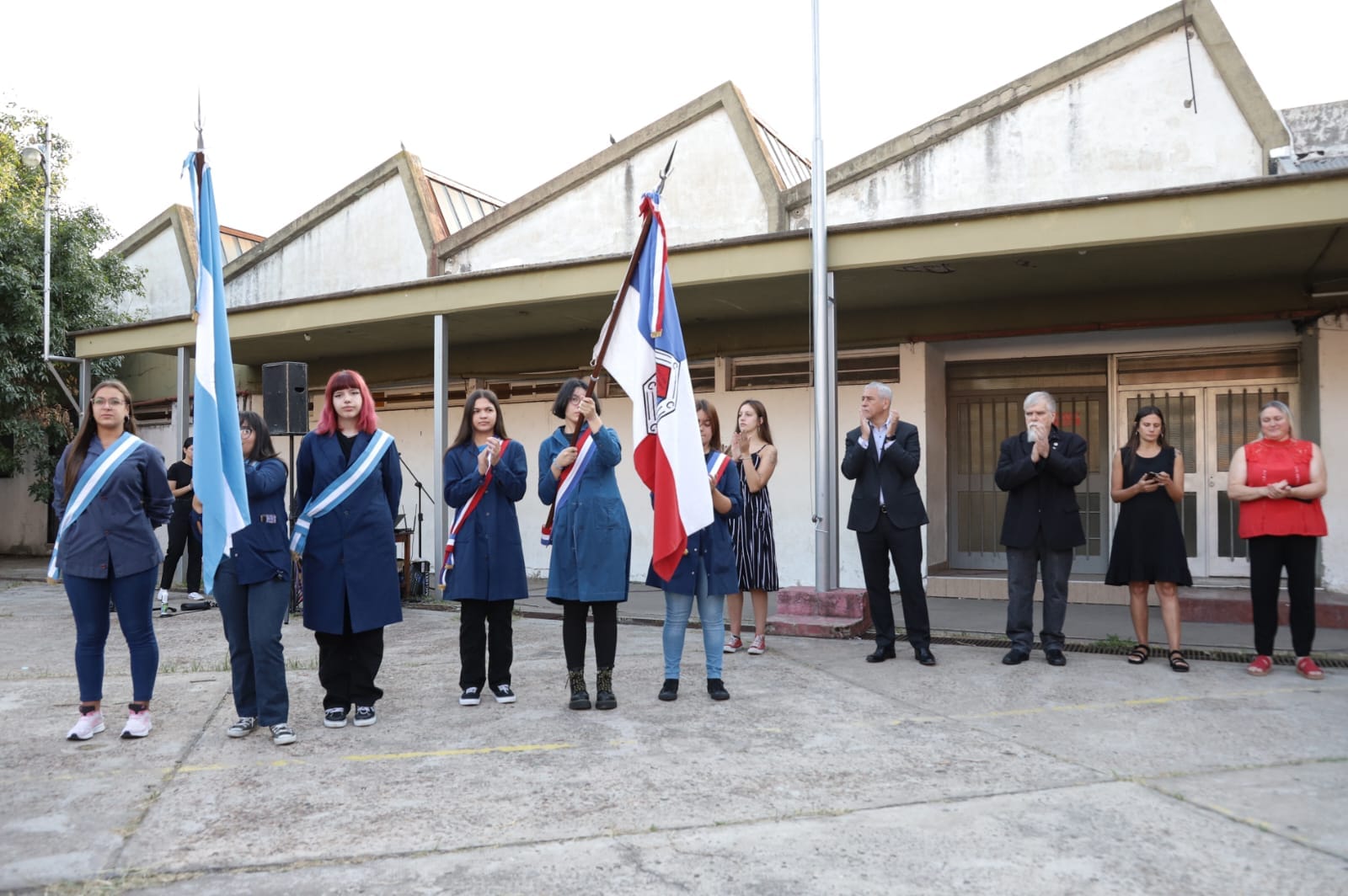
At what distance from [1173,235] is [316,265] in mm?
11566

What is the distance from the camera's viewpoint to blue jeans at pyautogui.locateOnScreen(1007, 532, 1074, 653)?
607 centimetres

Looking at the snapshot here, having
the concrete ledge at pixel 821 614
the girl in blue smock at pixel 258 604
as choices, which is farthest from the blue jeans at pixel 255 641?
the concrete ledge at pixel 821 614

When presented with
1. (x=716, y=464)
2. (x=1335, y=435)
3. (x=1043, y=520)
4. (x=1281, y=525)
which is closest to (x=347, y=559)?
(x=716, y=464)

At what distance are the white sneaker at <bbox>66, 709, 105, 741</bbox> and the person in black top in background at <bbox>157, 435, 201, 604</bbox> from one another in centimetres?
512

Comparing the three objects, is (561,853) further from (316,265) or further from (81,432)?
(316,265)

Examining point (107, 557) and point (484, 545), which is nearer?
point (107, 557)

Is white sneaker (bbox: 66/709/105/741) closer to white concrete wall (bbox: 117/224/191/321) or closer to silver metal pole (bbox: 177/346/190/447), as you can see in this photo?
silver metal pole (bbox: 177/346/190/447)

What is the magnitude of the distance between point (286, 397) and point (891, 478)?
6.42 m

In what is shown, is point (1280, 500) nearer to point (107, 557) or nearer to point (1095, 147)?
point (1095, 147)

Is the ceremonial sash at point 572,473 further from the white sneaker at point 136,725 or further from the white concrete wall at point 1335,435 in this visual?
the white concrete wall at point 1335,435

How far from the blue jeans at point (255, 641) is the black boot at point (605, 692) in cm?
152

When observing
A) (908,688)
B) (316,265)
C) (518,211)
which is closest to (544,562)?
(518,211)

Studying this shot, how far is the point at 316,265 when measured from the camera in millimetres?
14234

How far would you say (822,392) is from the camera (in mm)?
7676
